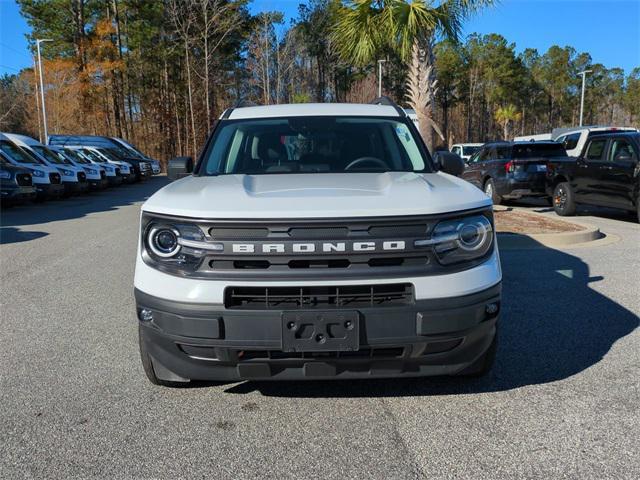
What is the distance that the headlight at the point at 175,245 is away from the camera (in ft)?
9.29

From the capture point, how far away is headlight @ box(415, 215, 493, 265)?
283cm

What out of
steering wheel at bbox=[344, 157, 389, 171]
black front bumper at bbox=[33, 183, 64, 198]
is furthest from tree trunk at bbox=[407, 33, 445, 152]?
black front bumper at bbox=[33, 183, 64, 198]

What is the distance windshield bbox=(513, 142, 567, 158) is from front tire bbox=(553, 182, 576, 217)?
1.49 meters

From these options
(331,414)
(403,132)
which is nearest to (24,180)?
(403,132)

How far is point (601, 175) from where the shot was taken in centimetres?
1089

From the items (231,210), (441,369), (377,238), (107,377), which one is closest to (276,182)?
(231,210)

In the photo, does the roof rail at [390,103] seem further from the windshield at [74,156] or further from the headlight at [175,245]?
the windshield at [74,156]

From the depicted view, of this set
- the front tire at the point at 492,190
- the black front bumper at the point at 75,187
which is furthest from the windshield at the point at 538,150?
the black front bumper at the point at 75,187

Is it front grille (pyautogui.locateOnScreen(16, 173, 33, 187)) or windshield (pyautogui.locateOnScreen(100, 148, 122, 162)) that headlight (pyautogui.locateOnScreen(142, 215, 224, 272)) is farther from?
A: windshield (pyautogui.locateOnScreen(100, 148, 122, 162))

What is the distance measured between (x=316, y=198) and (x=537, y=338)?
2.48 metres

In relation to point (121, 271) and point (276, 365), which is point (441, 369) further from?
point (121, 271)

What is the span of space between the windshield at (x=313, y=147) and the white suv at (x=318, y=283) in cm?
112

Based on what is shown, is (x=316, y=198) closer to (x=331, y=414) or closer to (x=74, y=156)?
(x=331, y=414)

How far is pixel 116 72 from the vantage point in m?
40.4
